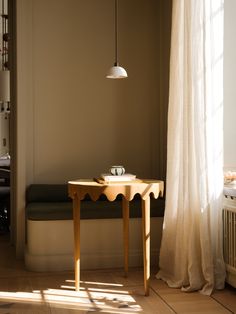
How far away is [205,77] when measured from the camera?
3.71m

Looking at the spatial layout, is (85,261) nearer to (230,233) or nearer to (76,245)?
(76,245)

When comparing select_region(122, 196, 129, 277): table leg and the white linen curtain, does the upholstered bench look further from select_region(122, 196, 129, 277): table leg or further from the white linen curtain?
the white linen curtain

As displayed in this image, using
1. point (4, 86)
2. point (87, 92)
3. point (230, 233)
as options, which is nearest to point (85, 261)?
point (230, 233)

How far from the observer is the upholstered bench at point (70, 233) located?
4449 millimetres

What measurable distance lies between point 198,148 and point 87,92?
184cm

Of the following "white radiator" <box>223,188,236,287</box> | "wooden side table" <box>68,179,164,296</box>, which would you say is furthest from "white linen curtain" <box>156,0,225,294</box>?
"wooden side table" <box>68,179,164,296</box>

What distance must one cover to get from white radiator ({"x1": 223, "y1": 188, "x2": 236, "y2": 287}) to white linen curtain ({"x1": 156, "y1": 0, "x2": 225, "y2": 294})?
6 centimetres

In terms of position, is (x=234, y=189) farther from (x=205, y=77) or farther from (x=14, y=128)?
(x=14, y=128)

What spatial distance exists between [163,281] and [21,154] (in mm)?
1925

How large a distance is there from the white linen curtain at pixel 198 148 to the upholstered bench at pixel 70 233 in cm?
75

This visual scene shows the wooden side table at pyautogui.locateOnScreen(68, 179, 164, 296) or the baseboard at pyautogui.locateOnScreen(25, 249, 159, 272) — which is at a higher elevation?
the wooden side table at pyautogui.locateOnScreen(68, 179, 164, 296)

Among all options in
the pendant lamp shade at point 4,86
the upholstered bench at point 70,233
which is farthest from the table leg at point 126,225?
the pendant lamp shade at point 4,86

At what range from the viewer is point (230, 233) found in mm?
3684

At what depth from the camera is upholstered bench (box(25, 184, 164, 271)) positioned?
4.45 meters
